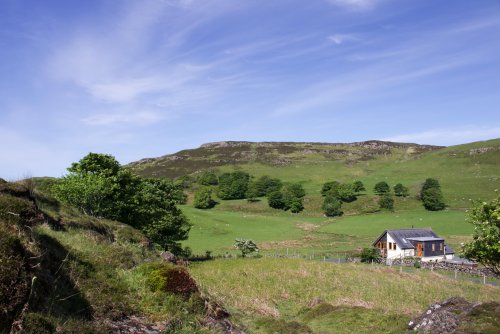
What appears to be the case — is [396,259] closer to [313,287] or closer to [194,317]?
[313,287]

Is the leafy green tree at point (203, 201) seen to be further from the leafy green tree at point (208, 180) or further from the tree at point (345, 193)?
the tree at point (345, 193)

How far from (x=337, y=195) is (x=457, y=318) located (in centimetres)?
11810

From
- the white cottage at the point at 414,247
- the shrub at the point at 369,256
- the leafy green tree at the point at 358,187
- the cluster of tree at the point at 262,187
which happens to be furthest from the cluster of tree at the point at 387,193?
the shrub at the point at 369,256

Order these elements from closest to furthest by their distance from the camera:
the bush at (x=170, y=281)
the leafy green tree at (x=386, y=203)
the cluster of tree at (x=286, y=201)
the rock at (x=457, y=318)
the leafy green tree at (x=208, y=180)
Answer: the bush at (x=170, y=281) < the rock at (x=457, y=318) < the leafy green tree at (x=386, y=203) < the cluster of tree at (x=286, y=201) < the leafy green tree at (x=208, y=180)

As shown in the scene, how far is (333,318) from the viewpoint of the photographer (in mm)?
20625

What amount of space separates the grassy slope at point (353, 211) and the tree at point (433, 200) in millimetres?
2735

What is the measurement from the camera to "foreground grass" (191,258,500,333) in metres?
18.6

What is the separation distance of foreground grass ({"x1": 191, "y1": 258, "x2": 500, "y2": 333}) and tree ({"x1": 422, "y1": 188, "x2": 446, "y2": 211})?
250ft

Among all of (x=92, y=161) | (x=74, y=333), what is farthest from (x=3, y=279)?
(x=92, y=161)

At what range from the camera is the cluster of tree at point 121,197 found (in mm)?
39781

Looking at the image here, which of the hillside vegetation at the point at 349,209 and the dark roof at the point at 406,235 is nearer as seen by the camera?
the dark roof at the point at 406,235

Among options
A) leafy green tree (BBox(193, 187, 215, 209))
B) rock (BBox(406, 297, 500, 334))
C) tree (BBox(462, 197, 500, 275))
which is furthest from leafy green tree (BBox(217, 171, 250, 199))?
rock (BBox(406, 297, 500, 334))

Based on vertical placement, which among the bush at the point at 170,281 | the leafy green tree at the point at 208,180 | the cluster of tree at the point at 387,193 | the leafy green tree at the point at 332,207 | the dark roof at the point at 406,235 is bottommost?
the dark roof at the point at 406,235

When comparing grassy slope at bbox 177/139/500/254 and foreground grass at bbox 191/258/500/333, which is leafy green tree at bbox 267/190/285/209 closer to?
grassy slope at bbox 177/139/500/254
